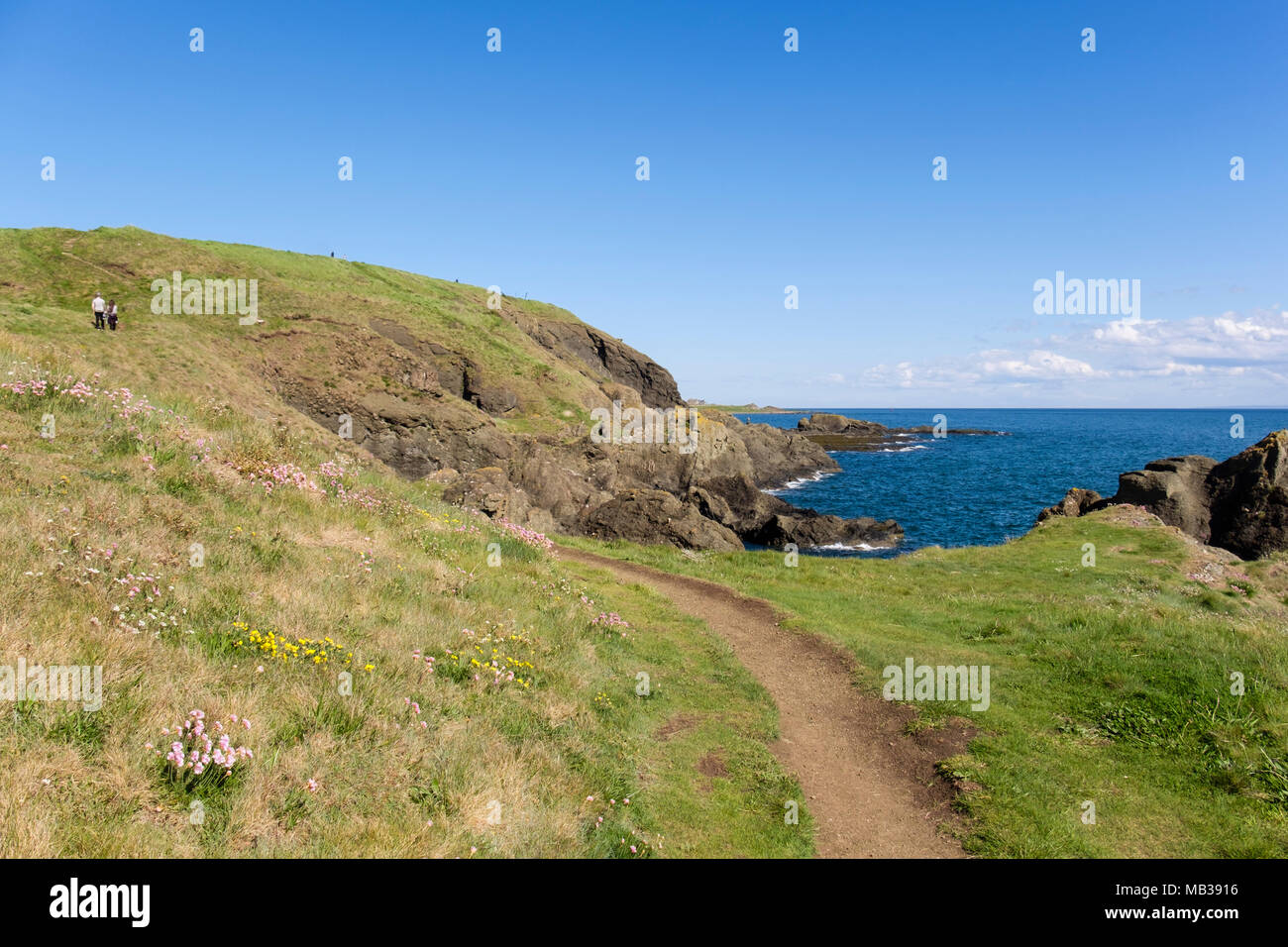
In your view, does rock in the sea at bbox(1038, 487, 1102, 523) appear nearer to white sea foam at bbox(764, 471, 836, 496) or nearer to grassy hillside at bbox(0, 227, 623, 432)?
white sea foam at bbox(764, 471, 836, 496)

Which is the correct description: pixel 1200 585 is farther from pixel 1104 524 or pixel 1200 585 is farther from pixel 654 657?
pixel 654 657

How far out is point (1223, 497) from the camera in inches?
1457

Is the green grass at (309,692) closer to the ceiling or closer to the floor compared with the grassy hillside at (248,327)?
closer to the floor

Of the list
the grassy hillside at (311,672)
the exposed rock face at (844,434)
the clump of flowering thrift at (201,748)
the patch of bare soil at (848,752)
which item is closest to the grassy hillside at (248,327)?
the grassy hillside at (311,672)

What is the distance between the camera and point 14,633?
7234 mm

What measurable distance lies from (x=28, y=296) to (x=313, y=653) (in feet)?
166

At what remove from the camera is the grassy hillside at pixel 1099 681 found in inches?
385

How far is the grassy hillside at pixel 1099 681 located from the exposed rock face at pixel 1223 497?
9.54 metres

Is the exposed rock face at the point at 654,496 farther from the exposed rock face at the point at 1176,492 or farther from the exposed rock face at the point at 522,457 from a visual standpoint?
the exposed rock face at the point at 1176,492

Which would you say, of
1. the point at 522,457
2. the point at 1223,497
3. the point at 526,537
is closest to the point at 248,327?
the point at 522,457

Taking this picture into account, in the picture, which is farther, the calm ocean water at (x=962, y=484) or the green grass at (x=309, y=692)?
the calm ocean water at (x=962, y=484)

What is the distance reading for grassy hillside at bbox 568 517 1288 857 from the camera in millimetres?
9789
